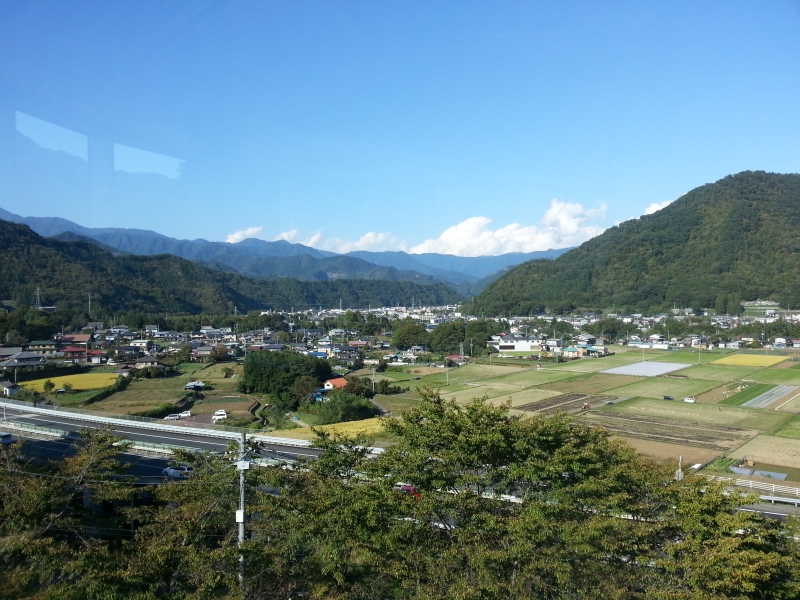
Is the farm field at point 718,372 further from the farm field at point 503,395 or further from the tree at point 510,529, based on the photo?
the tree at point 510,529

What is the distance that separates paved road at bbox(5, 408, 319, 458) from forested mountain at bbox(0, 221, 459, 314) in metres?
23.2

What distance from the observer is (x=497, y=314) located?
44938 millimetres

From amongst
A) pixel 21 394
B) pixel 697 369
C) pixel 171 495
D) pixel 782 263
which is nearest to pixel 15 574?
pixel 171 495

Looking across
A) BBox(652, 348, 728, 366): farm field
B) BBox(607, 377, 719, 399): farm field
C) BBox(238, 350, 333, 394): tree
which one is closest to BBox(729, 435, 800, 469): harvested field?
BBox(607, 377, 719, 399): farm field

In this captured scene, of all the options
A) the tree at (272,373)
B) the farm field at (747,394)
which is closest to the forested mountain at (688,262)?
the farm field at (747,394)

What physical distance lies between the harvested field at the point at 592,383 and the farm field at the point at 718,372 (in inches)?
77.5

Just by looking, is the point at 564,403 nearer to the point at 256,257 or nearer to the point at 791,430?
the point at 791,430

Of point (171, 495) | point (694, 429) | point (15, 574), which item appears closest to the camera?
point (15, 574)

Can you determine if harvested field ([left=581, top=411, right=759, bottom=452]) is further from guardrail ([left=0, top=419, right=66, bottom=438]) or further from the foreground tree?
guardrail ([left=0, top=419, right=66, bottom=438])

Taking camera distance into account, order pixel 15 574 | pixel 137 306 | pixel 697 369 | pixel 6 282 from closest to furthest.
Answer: pixel 15 574 < pixel 697 369 < pixel 6 282 < pixel 137 306

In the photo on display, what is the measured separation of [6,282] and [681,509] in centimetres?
3429

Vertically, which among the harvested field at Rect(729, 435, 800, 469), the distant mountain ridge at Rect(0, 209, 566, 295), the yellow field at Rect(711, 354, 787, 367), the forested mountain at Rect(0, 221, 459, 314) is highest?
the distant mountain ridge at Rect(0, 209, 566, 295)

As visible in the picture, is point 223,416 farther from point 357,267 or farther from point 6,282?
point 357,267

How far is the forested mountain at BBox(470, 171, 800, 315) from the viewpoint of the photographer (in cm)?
3953
